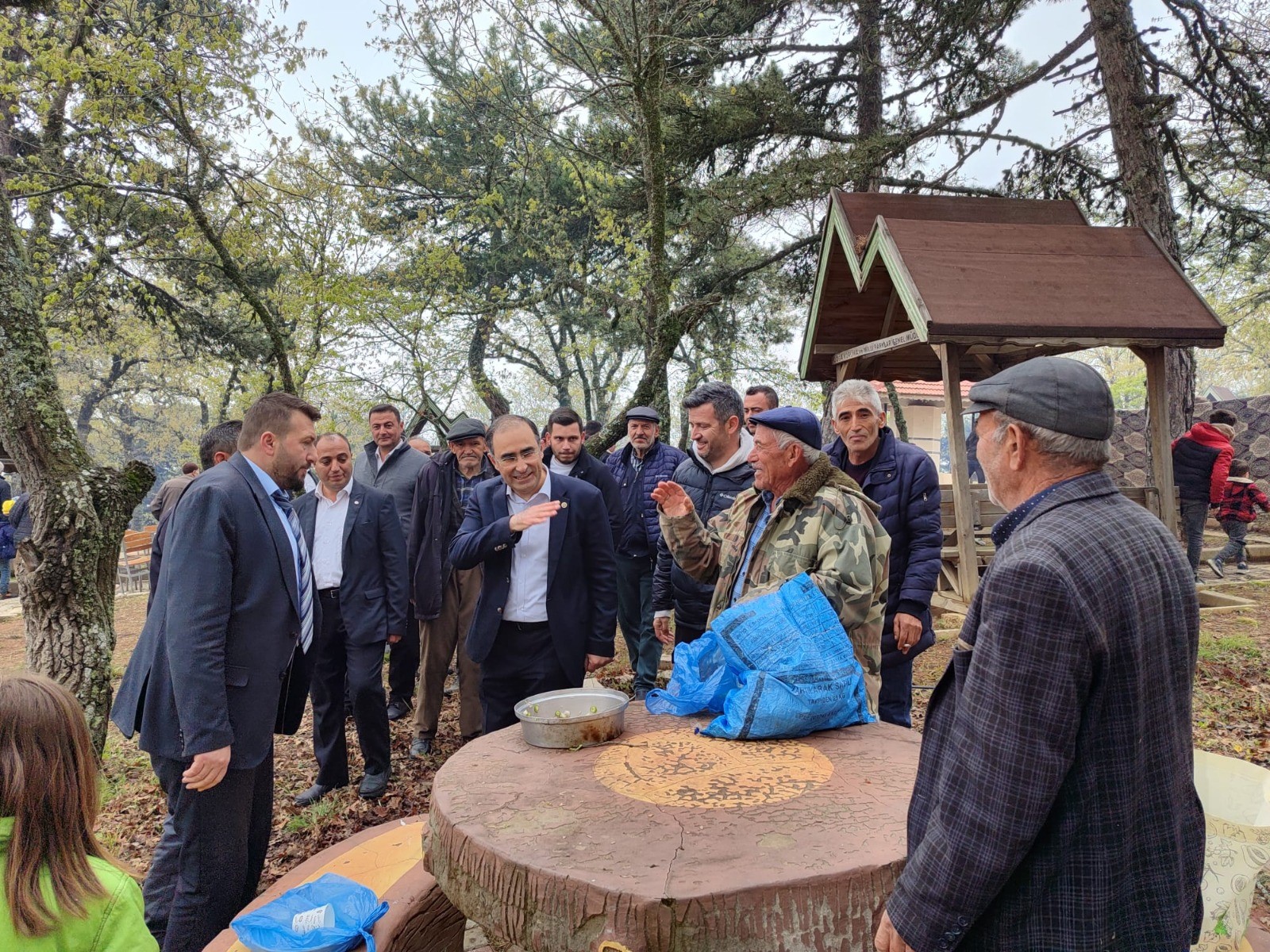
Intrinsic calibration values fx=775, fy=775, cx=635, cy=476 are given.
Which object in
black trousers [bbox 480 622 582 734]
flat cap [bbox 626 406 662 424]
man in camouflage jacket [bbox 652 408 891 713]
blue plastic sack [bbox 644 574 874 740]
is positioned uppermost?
flat cap [bbox 626 406 662 424]

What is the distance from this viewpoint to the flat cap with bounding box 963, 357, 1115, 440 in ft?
4.60

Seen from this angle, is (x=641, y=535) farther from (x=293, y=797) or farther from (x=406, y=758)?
(x=293, y=797)

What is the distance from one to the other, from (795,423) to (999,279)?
453cm

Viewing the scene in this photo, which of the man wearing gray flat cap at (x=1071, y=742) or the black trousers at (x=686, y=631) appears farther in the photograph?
the black trousers at (x=686, y=631)

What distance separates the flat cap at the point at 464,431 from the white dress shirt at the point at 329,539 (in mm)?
1000

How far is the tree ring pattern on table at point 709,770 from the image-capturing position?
207 centimetres

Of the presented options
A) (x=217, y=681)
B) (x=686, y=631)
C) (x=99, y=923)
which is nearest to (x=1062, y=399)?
(x=99, y=923)

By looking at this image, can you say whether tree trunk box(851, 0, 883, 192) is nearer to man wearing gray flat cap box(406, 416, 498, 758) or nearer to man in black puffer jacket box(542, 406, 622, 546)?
man in black puffer jacket box(542, 406, 622, 546)


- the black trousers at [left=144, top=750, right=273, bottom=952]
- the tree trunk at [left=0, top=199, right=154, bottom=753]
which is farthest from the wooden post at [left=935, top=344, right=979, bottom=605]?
the tree trunk at [left=0, top=199, right=154, bottom=753]

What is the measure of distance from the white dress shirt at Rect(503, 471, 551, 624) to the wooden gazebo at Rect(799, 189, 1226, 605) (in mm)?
3760

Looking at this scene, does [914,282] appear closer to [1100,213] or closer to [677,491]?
[677,491]

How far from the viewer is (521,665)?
3701 millimetres

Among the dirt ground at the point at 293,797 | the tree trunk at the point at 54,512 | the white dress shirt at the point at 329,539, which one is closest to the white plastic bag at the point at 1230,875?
the dirt ground at the point at 293,797

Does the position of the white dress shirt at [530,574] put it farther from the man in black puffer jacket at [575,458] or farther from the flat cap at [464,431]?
the flat cap at [464,431]
